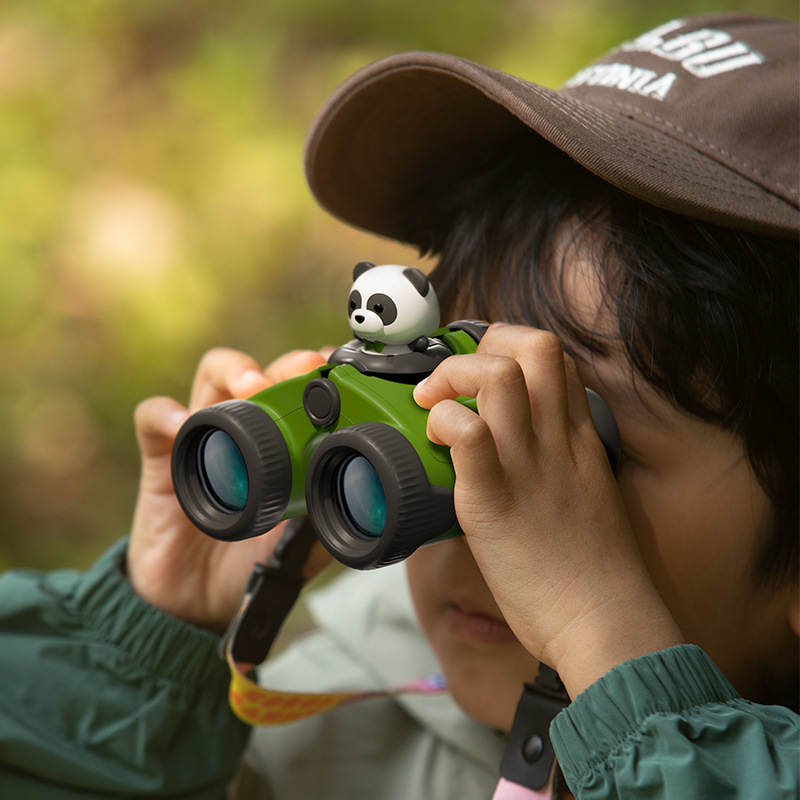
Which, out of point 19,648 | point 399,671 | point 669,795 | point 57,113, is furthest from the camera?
point 57,113

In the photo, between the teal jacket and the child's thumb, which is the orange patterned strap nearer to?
the teal jacket

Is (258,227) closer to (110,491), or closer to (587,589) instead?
(110,491)

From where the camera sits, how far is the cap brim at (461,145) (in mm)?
594

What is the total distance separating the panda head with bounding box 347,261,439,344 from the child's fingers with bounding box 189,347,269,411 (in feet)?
0.71

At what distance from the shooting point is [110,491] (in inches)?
82.7

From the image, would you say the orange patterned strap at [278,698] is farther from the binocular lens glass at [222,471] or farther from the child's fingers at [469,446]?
the child's fingers at [469,446]

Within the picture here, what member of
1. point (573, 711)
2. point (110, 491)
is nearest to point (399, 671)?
point (573, 711)

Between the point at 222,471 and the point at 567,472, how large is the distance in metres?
0.23

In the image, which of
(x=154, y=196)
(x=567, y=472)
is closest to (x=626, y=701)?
(x=567, y=472)

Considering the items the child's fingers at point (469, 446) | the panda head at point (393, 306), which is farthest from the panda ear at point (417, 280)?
the child's fingers at point (469, 446)

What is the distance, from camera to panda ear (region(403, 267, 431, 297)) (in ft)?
1.83

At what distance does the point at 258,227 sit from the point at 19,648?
4.71 ft

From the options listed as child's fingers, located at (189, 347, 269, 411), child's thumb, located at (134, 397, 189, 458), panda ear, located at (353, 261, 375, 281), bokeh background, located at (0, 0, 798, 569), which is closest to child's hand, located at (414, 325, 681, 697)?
panda ear, located at (353, 261, 375, 281)

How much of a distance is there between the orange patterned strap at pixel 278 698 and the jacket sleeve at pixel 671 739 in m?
0.37
